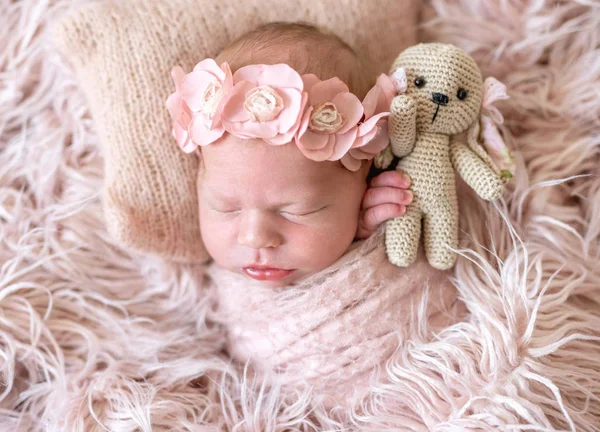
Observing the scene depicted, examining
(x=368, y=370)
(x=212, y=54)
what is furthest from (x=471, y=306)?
(x=212, y=54)

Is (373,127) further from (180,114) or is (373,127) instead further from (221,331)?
(221,331)

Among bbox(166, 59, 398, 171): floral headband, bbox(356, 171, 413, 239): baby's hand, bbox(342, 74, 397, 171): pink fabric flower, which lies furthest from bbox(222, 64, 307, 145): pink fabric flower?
bbox(356, 171, 413, 239): baby's hand

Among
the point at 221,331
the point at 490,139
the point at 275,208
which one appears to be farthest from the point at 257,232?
the point at 490,139

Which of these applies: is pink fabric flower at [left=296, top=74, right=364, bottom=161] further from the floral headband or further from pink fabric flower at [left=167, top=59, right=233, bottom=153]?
pink fabric flower at [left=167, top=59, right=233, bottom=153]

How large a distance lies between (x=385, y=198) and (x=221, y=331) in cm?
44

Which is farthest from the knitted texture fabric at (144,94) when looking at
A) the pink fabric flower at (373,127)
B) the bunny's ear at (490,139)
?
the bunny's ear at (490,139)

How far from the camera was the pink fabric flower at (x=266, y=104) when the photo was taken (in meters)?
0.89

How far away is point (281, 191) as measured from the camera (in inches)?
37.3

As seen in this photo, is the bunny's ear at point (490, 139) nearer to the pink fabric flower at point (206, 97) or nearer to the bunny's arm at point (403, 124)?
the bunny's arm at point (403, 124)

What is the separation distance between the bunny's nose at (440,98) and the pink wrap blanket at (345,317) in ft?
0.79

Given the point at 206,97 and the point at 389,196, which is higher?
the point at 206,97

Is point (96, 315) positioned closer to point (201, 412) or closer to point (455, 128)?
point (201, 412)

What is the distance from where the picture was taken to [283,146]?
928mm

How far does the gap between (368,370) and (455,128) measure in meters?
0.44
